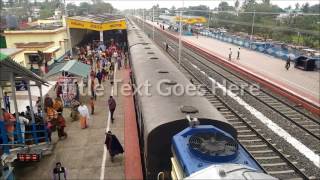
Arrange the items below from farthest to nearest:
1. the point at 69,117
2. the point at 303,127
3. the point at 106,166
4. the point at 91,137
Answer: the point at 69,117
the point at 303,127
the point at 91,137
the point at 106,166

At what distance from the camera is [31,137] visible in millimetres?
10578

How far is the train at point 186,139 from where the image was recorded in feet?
15.7

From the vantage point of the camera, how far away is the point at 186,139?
5.92 metres

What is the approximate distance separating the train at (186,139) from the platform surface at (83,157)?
237 centimetres

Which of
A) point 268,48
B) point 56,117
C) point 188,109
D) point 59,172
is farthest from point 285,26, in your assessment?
point 59,172

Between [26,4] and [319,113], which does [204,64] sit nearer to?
[319,113]

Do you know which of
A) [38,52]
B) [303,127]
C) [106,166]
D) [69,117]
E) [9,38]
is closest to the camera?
[106,166]

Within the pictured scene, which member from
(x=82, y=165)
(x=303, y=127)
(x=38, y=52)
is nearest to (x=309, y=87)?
(x=303, y=127)

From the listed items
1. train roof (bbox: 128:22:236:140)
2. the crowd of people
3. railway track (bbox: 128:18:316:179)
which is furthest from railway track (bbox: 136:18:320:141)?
the crowd of people

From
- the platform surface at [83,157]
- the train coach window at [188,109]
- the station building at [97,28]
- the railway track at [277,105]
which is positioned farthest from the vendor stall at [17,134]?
the station building at [97,28]

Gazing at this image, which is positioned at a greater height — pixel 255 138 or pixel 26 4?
pixel 26 4

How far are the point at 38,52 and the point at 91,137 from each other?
14825 millimetres

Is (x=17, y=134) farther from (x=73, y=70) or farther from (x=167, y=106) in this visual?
(x=73, y=70)

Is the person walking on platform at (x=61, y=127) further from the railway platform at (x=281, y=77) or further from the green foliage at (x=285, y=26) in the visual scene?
the green foliage at (x=285, y=26)
